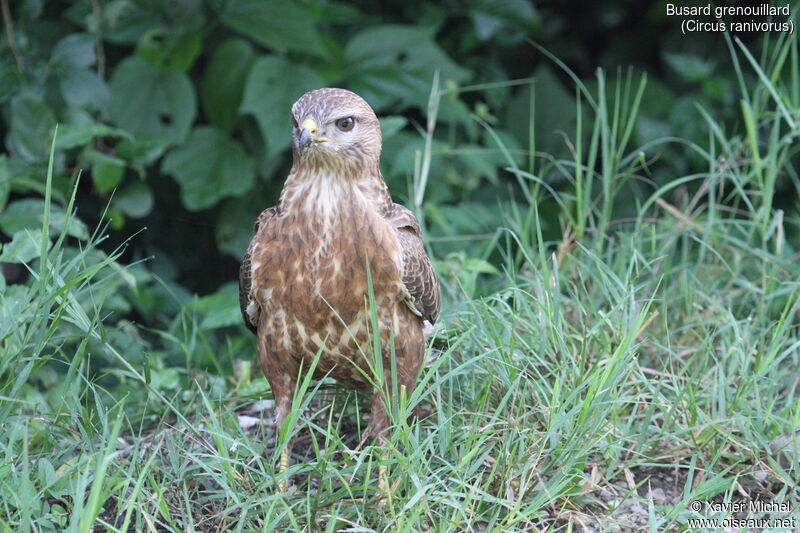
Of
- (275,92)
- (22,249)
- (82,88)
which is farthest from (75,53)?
(22,249)

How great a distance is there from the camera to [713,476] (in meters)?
2.97

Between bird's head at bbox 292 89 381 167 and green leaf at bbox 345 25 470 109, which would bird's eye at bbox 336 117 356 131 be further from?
green leaf at bbox 345 25 470 109

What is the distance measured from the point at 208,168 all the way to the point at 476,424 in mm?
2491

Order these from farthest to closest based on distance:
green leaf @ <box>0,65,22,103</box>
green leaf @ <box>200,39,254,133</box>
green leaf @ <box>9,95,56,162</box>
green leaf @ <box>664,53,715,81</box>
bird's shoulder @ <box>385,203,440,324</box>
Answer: green leaf @ <box>664,53,715,81</box> < green leaf @ <box>200,39,254,133</box> < green leaf @ <box>0,65,22,103</box> < green leaf @ <box>9,95,56,162</box> < bird's shoulder @ <box>385,203,440,324</box>

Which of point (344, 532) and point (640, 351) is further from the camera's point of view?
point (640, 351)

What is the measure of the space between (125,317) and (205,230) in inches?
31.8

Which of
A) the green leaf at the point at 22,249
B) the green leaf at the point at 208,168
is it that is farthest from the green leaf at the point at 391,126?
the green leaf at the point at 22,249

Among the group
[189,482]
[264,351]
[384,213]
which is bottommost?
[189,482]

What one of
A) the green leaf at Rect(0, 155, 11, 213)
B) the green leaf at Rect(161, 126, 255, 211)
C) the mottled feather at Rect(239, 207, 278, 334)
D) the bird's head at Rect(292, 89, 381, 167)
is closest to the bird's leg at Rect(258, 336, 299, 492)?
the mottled feather at Rect(239, 207, 278, 334)

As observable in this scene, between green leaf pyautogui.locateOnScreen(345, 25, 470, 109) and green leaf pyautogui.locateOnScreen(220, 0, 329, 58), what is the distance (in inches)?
13.1

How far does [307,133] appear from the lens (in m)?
2.85

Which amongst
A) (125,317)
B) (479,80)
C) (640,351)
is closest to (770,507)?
(640,351)

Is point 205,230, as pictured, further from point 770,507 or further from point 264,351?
point 770,507

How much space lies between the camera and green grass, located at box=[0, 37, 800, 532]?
2.58 metres
